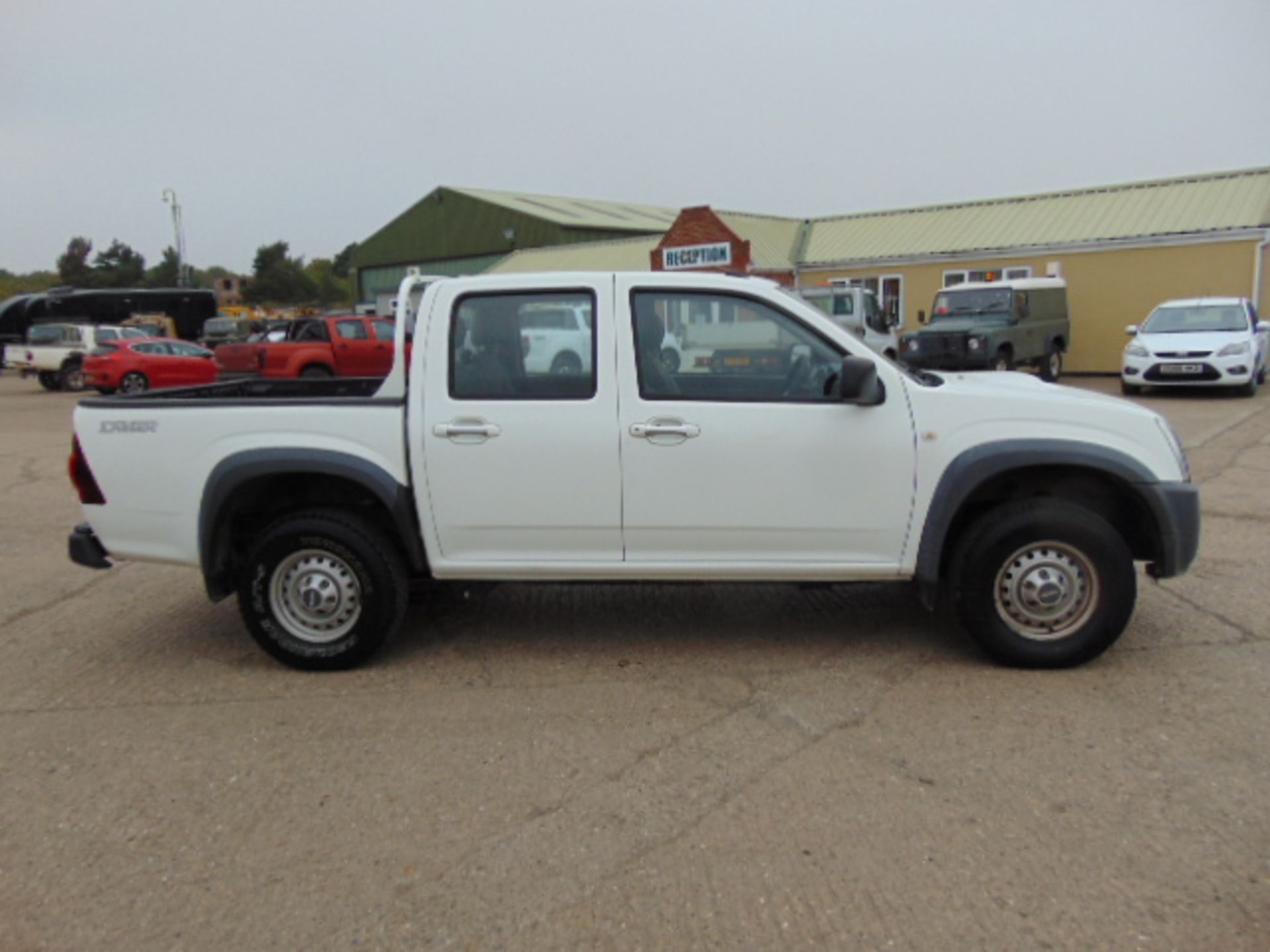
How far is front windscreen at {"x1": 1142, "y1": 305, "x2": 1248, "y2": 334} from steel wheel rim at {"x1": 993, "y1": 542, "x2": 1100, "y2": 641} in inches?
582

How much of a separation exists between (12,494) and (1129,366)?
16.7 metres

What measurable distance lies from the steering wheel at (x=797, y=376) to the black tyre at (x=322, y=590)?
2031 mm

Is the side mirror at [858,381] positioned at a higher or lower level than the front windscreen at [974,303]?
lower

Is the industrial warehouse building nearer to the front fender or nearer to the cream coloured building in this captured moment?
the cream coloured building

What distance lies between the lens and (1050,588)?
4.36 meters

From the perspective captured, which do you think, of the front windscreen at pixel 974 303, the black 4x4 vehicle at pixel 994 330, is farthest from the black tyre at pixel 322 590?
the front windscreen at pixel 974 303

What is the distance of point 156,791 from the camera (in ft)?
11.6

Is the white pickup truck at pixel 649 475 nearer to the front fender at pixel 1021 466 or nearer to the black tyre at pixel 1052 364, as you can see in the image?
the front fender at pixel 1021 466

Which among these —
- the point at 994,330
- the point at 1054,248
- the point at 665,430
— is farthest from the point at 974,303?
the point at 665,430

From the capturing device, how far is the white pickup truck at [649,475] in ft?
14.1

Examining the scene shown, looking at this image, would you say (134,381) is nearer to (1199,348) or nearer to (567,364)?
(567,364)

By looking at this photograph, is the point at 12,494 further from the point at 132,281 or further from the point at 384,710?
the point at 132,281

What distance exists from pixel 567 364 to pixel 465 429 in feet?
1.81

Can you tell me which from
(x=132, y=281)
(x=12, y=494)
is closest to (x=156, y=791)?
(x=12, y=494)
